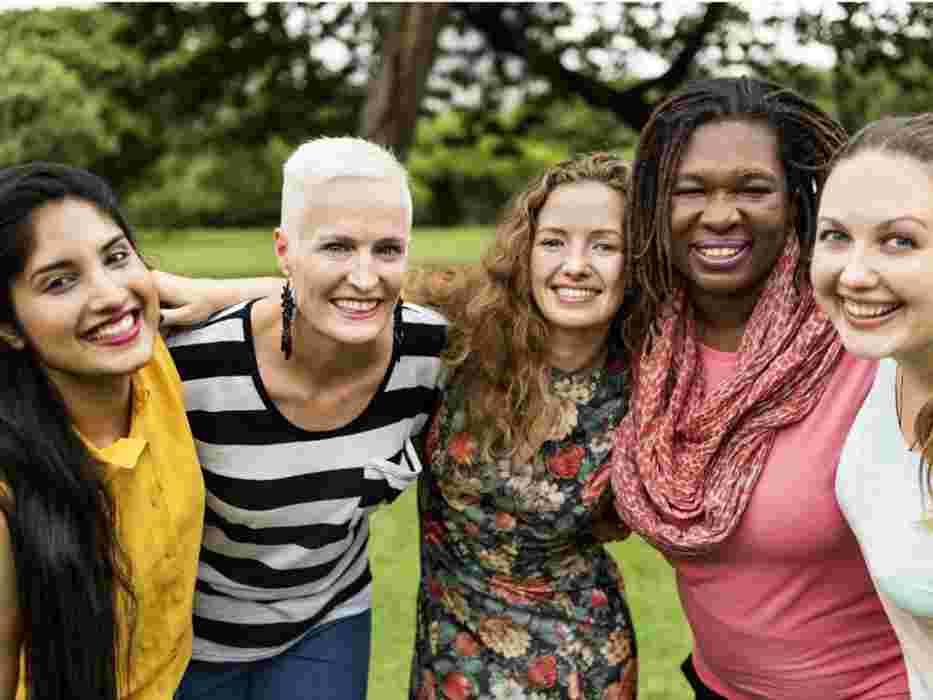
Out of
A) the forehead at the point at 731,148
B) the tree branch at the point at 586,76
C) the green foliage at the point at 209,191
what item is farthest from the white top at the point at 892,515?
the green foliage at the point at 209,191

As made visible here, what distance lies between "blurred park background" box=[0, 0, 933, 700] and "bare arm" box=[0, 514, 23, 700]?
79.2 inches

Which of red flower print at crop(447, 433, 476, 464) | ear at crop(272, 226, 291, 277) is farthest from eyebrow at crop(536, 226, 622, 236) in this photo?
ear at crop(272, 226, 291, 277)

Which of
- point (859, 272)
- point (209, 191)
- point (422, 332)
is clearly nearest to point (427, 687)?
point (422, 332)

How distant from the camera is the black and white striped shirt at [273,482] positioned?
2.63 metres

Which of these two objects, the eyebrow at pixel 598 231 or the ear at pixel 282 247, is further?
the eyebrow at pixel 598 231

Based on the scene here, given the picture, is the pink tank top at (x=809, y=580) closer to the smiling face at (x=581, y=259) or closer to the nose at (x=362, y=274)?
the smiling face at (x=581, y=259)

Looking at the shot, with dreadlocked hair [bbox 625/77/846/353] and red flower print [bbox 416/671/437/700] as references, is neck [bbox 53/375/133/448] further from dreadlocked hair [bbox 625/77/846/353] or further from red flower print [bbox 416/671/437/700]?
dreadlocked hair [bbox 625/77/846/353]

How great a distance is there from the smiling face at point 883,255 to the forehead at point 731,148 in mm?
516

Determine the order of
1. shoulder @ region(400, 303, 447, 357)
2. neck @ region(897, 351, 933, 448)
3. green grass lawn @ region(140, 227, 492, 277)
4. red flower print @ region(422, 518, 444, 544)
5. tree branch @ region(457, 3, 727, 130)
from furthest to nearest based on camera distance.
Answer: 1. green grass lawn @ region(140, 227, 492, 277)
2. tree branch @ region(457, 3, 727, 130)
3. red flower print @ region(422, 518, 444, 544)
4. shoulder @ region(400, 303, 447, 357)
5. neck @ region(897, 351, 933, 448)

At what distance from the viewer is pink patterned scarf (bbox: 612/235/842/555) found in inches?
96.3

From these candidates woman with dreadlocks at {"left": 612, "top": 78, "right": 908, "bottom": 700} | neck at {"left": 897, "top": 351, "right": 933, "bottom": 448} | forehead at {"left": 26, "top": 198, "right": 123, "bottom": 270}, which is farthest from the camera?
woman with dreadlocks at {"left": 612, "top": 78, "right": 908, "bottom": 700}

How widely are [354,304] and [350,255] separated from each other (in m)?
0.12

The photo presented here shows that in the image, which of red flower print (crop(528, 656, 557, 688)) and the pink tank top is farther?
red flower print (crop(528, 656, 557, 688))

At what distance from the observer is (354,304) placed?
2566mm
